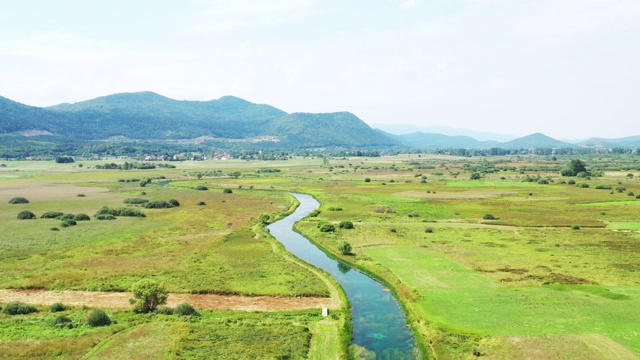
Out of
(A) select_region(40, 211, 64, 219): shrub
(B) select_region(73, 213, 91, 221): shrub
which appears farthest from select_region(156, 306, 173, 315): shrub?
(A) select_region(40, 211, 64, 219): shrub

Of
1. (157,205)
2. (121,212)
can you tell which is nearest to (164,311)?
(121,212)

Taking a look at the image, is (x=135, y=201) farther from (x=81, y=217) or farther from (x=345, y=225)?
(x=345, y=225)

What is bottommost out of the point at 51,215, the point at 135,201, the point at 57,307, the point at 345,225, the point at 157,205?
the point at 57,307

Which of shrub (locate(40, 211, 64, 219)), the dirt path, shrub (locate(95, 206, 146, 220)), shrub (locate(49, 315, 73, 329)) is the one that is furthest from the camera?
shrub (locate(95, 206, 146, 220))

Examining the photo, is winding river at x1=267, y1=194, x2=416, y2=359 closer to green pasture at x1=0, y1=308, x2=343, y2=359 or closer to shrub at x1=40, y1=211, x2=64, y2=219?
green pasture at x1=0, y1=308, x2=343, y2=359

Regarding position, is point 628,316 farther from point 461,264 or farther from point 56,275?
point 56,275

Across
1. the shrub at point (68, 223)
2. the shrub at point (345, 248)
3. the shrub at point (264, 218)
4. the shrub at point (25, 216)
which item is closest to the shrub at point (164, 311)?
the shrub at point (345, 248)

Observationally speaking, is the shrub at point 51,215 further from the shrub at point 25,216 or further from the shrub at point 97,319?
the shrub at point 97,319
